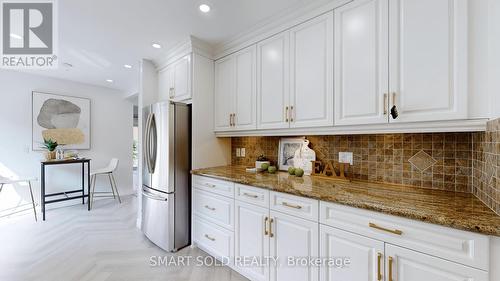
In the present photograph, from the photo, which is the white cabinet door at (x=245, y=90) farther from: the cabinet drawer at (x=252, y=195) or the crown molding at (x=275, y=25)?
the cabinet drawer at (x=252, y=195)

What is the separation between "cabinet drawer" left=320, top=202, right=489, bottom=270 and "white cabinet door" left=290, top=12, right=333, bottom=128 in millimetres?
758

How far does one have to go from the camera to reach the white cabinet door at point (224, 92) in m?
2.56

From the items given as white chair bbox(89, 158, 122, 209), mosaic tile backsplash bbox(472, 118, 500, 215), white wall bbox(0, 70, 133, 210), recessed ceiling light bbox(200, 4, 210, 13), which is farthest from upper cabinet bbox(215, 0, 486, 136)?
white wall bbox(0, 70, 133, 210)

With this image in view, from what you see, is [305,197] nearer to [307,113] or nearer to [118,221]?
[307,113]

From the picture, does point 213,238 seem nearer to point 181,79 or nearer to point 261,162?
point 261,162

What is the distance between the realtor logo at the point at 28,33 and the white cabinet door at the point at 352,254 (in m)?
3.02

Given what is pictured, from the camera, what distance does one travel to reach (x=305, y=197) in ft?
4.87

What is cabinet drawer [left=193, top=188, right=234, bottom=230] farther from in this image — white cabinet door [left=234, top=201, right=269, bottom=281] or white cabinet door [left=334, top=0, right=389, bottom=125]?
white cabinet door [left=334, top=0, right=389, bottom=125]

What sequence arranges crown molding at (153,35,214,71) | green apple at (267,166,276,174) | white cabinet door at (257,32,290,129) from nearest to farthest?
white cabinet door at (257,32,290,129), green apple at (267,166,276,174), crown molding at (153,35,214,71)

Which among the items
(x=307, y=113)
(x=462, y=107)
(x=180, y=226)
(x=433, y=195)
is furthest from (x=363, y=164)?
(x=180, y=226)

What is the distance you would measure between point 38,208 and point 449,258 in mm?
5635

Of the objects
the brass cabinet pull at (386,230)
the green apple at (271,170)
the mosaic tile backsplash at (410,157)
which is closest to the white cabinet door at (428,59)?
the mosaic tile backsplash at (410,157)

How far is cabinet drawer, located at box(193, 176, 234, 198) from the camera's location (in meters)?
2.04

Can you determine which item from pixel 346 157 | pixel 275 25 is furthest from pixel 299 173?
pixel 275 25
